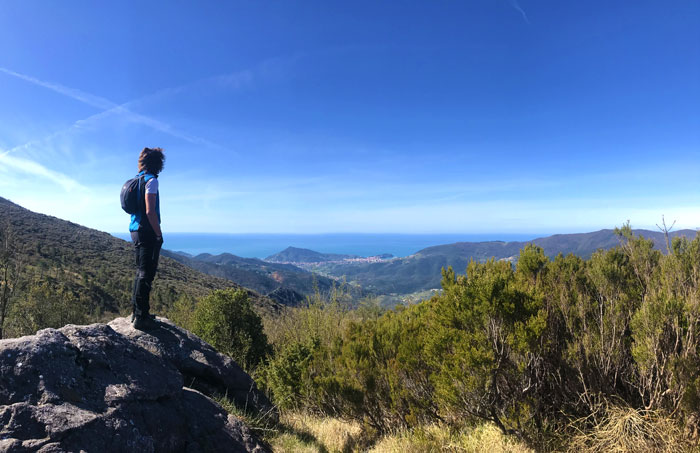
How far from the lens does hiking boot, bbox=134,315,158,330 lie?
469cm

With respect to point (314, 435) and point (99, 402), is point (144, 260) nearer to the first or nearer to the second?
point (99, 402)

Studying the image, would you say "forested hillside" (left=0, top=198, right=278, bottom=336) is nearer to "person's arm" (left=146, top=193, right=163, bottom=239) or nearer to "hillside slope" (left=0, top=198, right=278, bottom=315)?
"hillside slope" (left=0, top=198, right=278, bottom=315)

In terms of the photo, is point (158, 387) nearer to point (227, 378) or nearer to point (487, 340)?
point (227, 378)

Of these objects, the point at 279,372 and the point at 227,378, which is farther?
the point at 279,372

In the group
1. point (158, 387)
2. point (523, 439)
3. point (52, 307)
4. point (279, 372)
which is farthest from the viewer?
point (52, 307)

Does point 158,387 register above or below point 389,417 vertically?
above

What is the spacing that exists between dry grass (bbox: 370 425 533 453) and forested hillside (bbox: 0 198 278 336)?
567 inches

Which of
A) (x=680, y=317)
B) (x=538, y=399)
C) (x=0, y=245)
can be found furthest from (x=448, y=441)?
(x=0, y=245)

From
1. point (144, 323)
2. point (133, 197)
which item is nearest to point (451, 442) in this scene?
point (144, 323)

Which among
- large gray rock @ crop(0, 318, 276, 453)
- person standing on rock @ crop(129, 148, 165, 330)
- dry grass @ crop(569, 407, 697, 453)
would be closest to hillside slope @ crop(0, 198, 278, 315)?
person standing on rock @ crop(129, 148, 165, 330)

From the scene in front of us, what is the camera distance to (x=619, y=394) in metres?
4.13

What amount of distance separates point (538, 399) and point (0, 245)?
57.2 feet

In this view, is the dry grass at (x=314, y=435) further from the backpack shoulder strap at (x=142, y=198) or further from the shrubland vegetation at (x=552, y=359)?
the backpack shoulder strap at (x=142, y=198)

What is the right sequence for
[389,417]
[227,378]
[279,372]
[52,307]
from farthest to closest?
[52,307]
[279,372]
[389,417]
[227,378]
